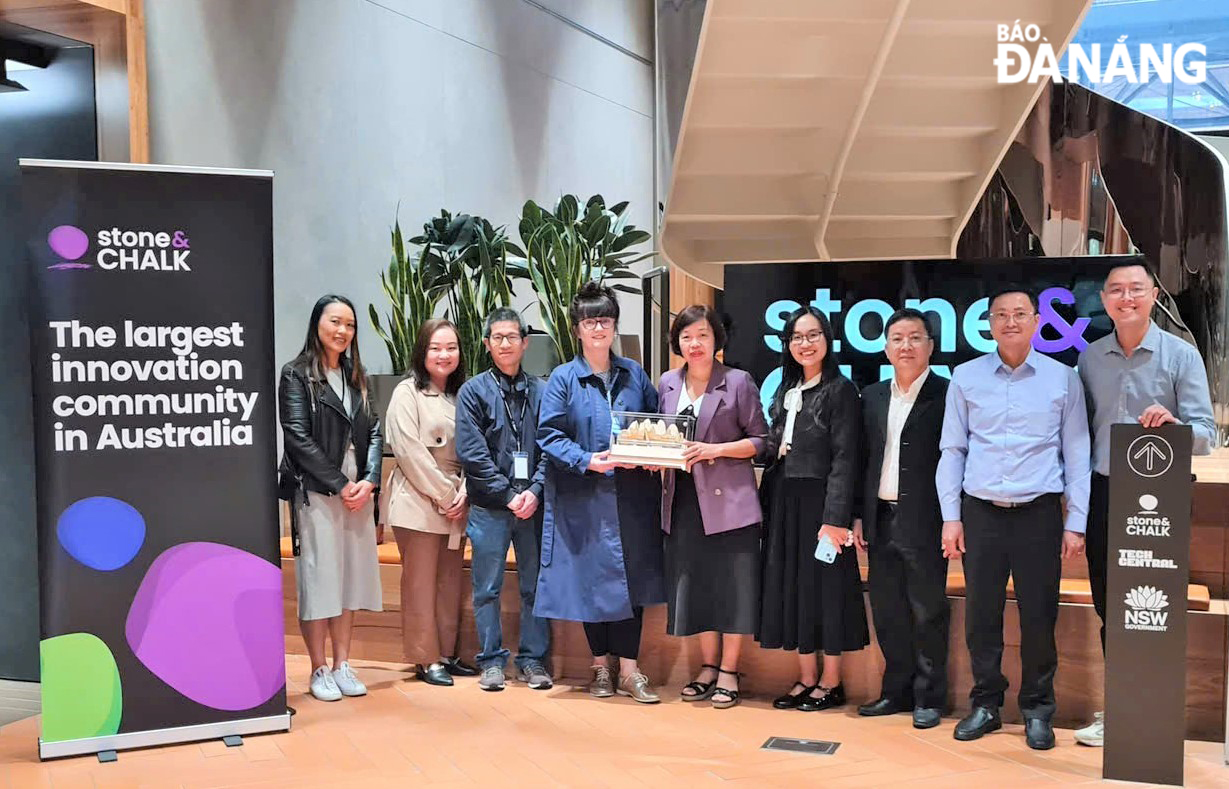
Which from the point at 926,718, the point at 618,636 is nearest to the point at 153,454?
A: the point at 618,636

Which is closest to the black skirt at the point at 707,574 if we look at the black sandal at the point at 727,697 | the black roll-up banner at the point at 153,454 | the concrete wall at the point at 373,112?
the black sandal at the point at 727,697

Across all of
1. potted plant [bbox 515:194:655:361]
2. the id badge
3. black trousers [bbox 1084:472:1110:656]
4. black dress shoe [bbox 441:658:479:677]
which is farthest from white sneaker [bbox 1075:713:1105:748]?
potted plant [bbox 515:194:655:361]

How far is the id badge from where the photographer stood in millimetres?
4672

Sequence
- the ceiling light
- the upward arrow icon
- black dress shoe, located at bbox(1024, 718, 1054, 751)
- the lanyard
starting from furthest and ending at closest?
the ceiling light → the lanyard → black dress shoe, located at bbox(1024, 718, 1054, 751) → the upward arrow icon

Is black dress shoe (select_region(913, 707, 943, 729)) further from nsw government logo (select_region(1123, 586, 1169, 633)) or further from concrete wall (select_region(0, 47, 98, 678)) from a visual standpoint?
concrete wall (select_region(0, 47, 98, 678))

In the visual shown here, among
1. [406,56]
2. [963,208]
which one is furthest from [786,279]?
[406,56]

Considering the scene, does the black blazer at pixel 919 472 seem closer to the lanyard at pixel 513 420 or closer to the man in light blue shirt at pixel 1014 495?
the man in light blue shirt at pixel 1014 495

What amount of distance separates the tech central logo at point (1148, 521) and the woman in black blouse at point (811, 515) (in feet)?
3.25

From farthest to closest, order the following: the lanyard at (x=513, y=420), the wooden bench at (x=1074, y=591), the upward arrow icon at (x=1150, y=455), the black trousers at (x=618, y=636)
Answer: the lanyard at (x=513, y=420), the black trousers at (x=618, y=636), the wooden bench at (x=1074, y=591), the upward arrow icon at (x=1150, y=455)

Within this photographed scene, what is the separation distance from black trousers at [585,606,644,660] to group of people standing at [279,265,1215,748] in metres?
0.01

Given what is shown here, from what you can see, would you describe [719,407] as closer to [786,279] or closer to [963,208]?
[786,279]

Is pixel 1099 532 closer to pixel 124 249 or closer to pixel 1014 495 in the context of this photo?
pixel 1014 495

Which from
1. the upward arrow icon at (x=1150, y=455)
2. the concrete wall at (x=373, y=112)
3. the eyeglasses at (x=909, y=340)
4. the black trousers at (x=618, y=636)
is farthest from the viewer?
the concrete wall at (x=373, y=112)

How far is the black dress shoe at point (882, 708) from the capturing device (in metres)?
4.34
